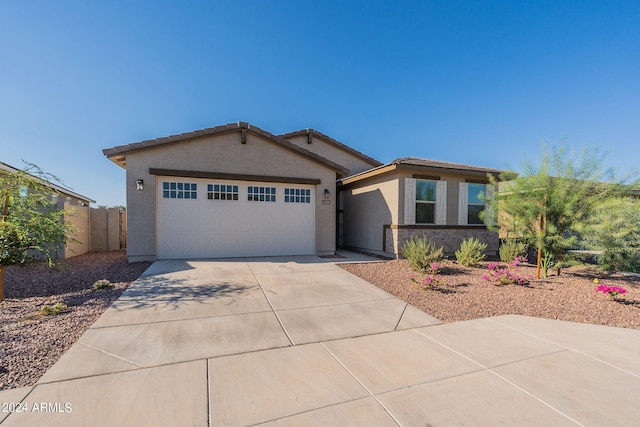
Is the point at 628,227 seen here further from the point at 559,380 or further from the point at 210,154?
the point at 210,154

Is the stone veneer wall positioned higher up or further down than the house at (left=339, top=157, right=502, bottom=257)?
further down

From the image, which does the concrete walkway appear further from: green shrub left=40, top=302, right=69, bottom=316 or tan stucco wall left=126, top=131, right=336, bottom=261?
tan stucco wall left=126, top=131, right=336, bottom=261

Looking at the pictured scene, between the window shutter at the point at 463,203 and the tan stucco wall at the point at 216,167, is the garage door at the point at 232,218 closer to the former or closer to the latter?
the tan stucco wall at the point at 216,167

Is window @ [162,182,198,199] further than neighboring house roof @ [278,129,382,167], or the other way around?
neighboring house roof @ [278,129,382,167]

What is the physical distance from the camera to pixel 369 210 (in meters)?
11.6

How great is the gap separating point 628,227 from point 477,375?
7.39m

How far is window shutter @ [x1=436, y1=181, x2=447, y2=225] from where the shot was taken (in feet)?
34.2

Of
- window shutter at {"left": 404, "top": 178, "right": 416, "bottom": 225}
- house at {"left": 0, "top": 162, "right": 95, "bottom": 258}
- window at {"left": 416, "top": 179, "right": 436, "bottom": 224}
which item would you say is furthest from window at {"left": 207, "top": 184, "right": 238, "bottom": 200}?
window at {"left": 416, "top": 179, "right": 436, "bottom": 224}

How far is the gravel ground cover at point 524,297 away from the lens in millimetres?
4613

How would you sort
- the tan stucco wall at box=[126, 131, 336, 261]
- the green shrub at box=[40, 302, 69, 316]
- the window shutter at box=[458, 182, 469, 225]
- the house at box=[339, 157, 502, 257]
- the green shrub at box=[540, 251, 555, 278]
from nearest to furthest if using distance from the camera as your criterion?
the green shrub at box=[40, 302, 69, 316] → the green shrub at box=[540, 251, 555, 278] → the tan stucco wall at box=[126, 131, 336, 261] → the house at box=[339, 157, 502, 257] → the window shutter at box=[458, 182, 469, 225]

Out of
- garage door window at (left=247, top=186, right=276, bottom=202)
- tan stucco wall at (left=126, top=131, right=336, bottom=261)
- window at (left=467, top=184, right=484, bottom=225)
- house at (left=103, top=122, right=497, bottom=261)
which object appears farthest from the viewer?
window at (left=467, top=184, right=484, bottom=225)

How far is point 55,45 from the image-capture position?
301 inches

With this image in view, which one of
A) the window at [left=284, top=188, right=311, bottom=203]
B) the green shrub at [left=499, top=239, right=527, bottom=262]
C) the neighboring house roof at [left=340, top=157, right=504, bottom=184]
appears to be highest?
the neighboring house roof at [left=340, top=157, right=504, bottom=184]

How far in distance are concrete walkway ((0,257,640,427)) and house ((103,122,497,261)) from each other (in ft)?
15.5
